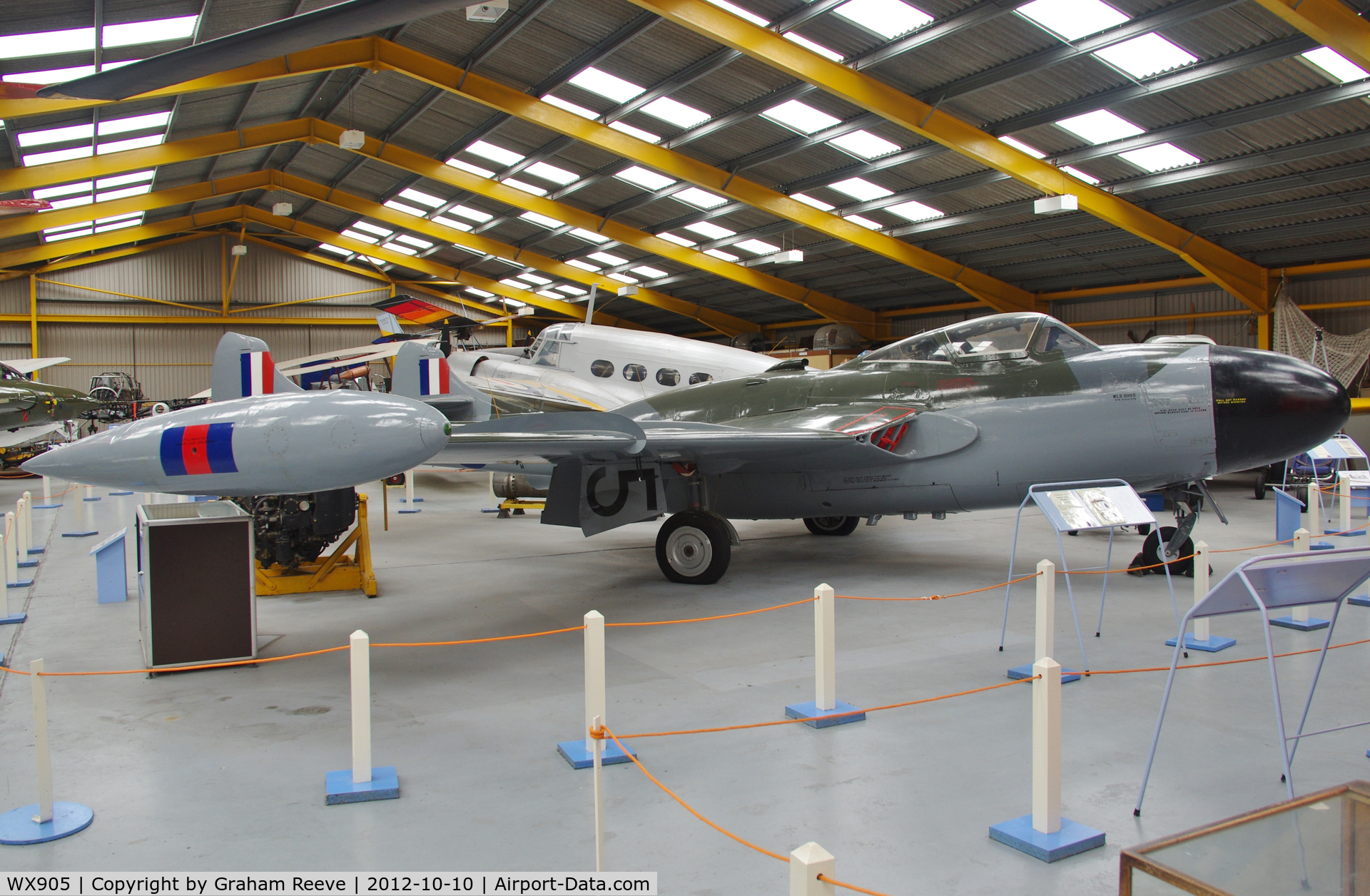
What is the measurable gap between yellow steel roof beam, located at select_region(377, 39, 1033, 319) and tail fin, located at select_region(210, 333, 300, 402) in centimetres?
1185

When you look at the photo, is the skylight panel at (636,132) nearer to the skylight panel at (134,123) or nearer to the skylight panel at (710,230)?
the skylight panel at (710,230)

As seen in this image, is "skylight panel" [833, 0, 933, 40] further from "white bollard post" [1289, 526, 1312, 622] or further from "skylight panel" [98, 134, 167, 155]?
"skylight panel" [98, 134, 167, 155]

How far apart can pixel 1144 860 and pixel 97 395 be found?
118 feet

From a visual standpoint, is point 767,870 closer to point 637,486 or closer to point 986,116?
point 637,486

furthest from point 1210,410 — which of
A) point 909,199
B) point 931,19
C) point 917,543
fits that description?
point 909,199

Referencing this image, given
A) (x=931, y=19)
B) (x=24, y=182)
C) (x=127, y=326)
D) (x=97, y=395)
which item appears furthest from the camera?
(x=127, y=326)

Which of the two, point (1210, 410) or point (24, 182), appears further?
point (24, 182)

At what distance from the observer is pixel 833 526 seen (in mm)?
12633

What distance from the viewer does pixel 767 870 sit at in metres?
3.35

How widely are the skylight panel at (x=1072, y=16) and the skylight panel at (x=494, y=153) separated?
1386cm

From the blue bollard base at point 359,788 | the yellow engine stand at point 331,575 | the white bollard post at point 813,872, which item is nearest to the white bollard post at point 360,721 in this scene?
the blue bollard base at point 359,788

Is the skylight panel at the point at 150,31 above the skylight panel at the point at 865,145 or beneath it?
above

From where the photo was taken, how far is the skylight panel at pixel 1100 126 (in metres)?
15.3

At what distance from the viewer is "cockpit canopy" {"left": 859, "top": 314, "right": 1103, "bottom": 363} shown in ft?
28.2
